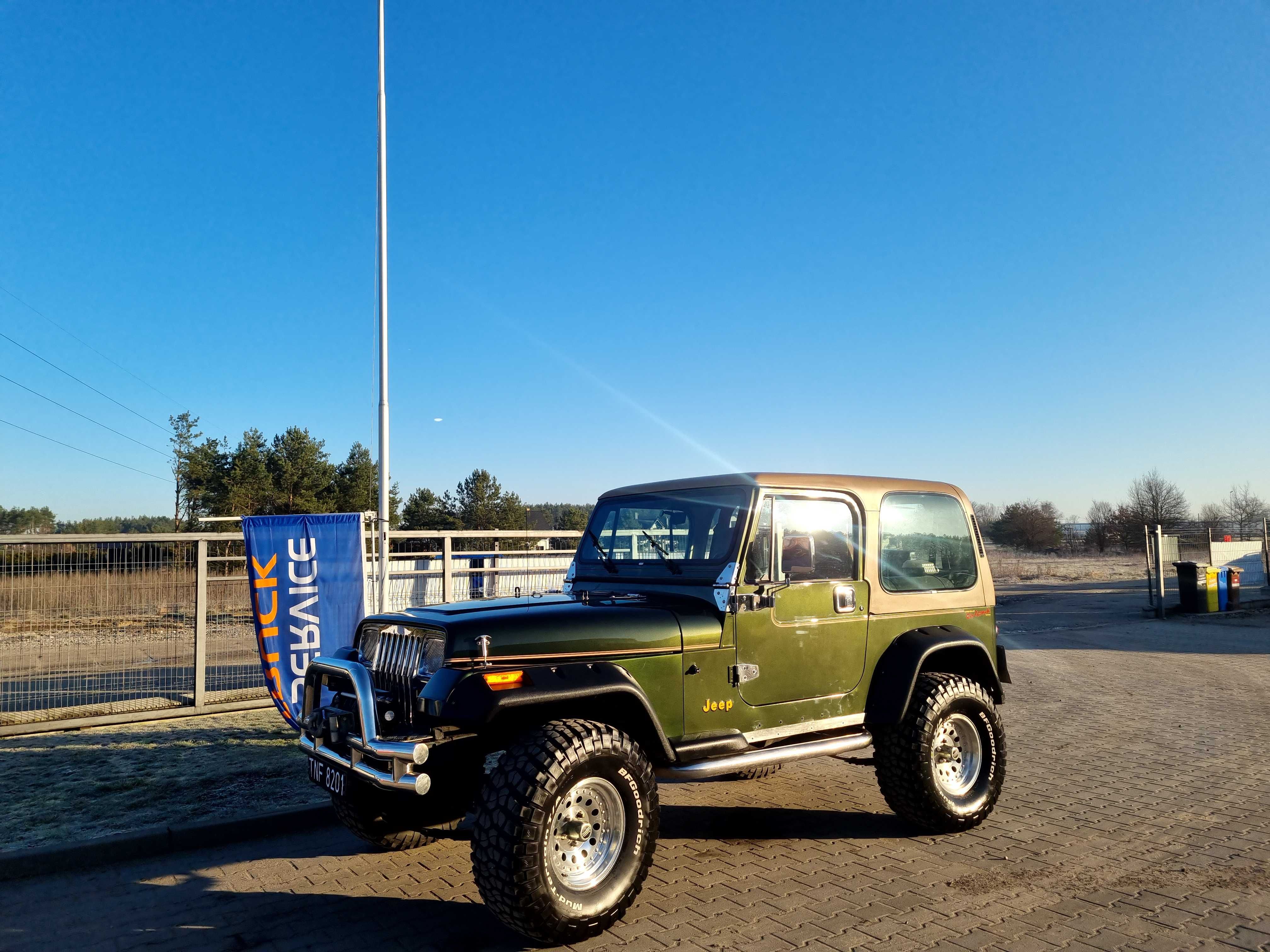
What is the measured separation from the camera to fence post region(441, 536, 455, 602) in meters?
9.61

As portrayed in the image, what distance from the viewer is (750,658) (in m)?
4.71

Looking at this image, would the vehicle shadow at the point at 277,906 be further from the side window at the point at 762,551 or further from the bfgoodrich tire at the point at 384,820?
the side window at the point at 762,551

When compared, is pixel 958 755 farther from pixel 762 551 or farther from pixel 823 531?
pixel 762 551

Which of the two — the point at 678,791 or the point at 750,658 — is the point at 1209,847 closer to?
the point at 750,658

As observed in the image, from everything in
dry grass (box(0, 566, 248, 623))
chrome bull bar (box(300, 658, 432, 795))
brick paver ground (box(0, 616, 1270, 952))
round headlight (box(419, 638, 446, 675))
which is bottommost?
brick paver ground (box(0, 616, 1270, 952))

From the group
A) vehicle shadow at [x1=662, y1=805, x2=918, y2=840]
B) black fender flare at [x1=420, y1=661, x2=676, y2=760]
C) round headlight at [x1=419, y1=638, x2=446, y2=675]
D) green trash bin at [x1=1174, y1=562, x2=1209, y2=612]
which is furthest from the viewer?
green trash bin at [x1=1174, y1=562, x2=1209, y2=612]

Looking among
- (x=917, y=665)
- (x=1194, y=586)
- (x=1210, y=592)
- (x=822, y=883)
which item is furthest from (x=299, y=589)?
(x=1210, y=592)

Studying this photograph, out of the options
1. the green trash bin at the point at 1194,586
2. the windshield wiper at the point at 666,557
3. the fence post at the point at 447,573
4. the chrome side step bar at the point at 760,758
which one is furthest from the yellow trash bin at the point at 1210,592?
the windshield wiper at the point at 666,557

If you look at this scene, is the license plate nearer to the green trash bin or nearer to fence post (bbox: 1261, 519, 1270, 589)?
the green trash bin

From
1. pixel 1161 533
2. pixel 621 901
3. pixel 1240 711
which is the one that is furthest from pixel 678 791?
pixel 1161 533

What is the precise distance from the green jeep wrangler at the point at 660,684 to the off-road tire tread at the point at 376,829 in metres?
0.02

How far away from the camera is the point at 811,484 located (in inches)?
208

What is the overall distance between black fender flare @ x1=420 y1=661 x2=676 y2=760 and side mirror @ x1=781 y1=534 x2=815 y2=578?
1.26 m

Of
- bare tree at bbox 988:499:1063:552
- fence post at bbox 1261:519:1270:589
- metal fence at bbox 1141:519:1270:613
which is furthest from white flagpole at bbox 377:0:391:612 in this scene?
bare tree at bbox 988:499:1063:552
